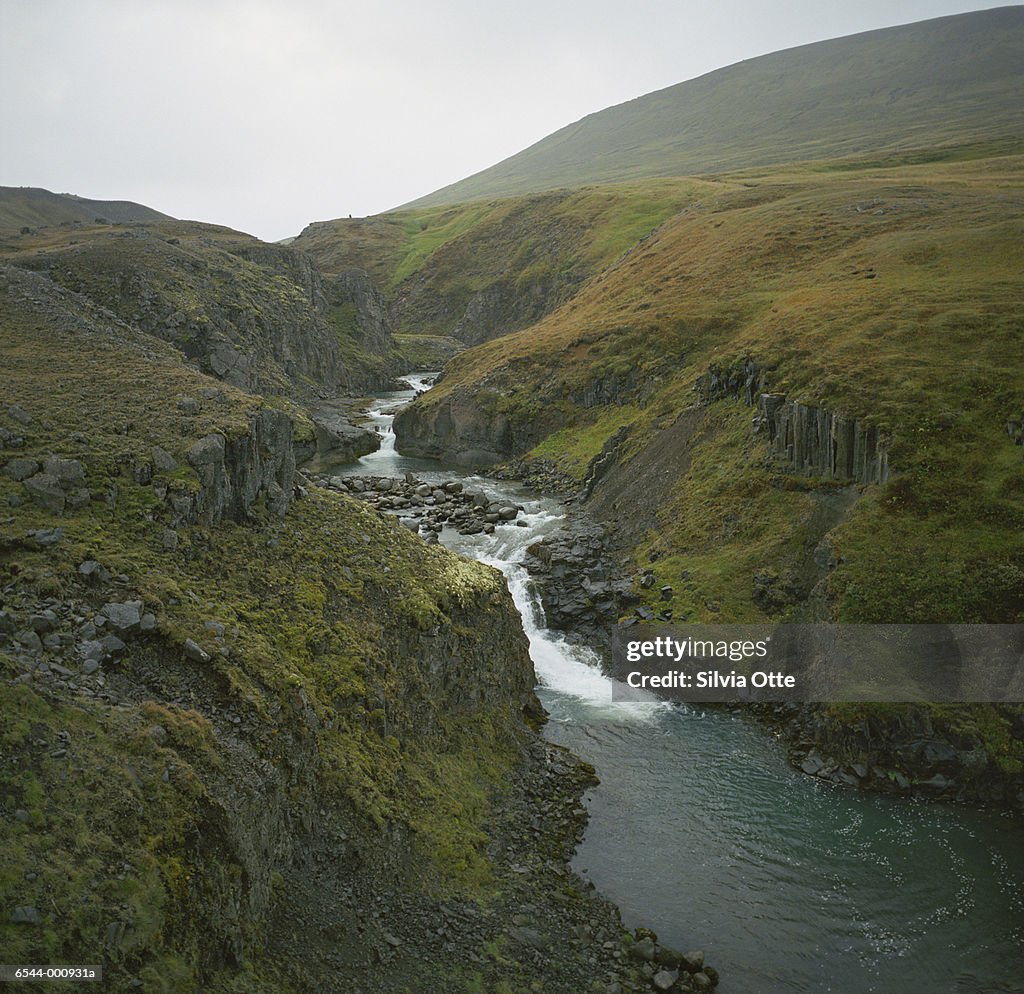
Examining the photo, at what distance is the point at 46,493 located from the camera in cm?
1978

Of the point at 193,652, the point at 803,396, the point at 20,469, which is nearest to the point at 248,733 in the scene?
the point at 193,652

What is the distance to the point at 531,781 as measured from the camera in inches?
1021

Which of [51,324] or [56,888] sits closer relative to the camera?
[56,888]

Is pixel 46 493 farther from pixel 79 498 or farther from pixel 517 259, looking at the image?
pixel 517 259

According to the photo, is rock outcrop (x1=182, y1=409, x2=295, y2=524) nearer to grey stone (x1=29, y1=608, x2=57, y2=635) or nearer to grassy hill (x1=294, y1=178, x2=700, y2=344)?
grey stone (x1=29, y1=608, x2=57, y2=635)

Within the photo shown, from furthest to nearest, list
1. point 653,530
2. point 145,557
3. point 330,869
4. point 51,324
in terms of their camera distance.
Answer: point 653,530, point 51,324, point 145,557, point 330,869

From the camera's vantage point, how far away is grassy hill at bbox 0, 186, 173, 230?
12056 centimetres

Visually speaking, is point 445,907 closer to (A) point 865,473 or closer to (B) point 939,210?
(A) point 865,473

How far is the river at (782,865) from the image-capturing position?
19.7m

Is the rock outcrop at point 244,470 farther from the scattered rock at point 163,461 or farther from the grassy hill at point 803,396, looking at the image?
the grassy hill at point 803,396

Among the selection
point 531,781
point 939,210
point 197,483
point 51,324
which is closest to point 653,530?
point 531,781

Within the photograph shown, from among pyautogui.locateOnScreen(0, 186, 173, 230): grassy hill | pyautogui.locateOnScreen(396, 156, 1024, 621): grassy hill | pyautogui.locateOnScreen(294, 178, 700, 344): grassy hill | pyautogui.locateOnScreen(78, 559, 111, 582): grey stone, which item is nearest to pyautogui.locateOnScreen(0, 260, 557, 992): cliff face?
pyautogui.locateOnScreen(78, 559, 111, 582): grey stone

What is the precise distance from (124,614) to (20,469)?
6.49 metres

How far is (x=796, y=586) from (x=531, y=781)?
17.8 metres
